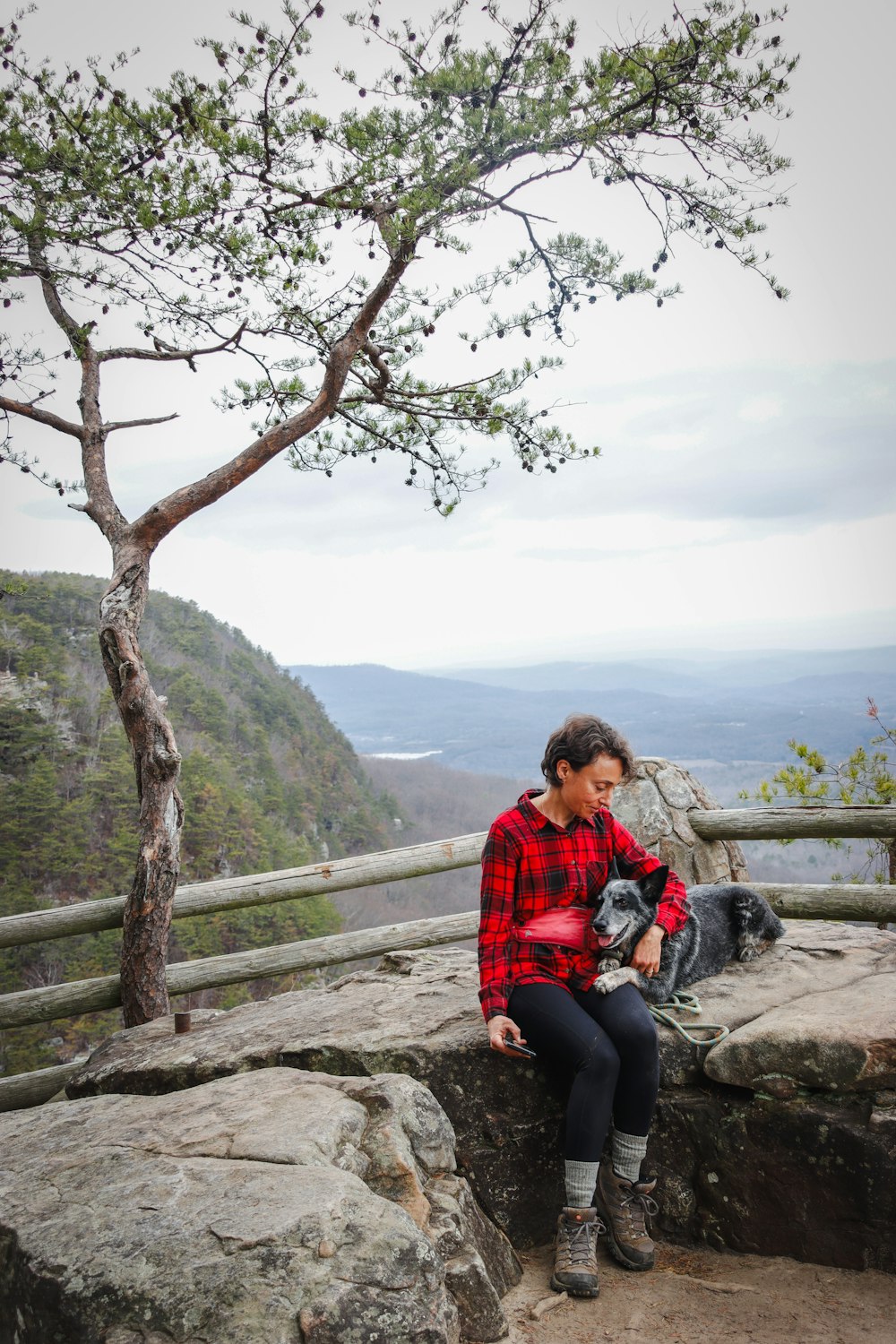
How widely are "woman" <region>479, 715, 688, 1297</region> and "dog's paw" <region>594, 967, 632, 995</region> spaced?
2 centimetres

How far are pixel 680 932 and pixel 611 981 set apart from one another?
497 mm

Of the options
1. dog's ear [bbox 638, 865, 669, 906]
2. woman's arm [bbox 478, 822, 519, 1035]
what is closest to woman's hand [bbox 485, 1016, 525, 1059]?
woman's arm [bbox 478, 822, 519, 1035]

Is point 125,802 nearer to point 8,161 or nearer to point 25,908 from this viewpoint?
point 25,908

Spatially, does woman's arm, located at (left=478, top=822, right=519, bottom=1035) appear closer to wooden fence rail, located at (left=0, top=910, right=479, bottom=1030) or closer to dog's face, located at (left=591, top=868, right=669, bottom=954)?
dog's face, located at (left=591, top=868, right=669, bottom=954)

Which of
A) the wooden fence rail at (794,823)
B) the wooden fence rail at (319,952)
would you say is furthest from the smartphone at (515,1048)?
the wooden fence rail at (794,823)

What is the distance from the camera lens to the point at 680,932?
354 centimetres

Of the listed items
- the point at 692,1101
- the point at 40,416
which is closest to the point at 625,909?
the point at 692,1101

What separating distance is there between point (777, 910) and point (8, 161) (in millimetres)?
6281

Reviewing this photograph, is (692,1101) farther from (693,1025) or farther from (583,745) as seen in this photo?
(583,745)

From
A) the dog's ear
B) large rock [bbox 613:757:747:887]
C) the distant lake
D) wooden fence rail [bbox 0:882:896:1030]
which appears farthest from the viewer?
the distant lake

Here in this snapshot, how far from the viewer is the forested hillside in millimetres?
15844

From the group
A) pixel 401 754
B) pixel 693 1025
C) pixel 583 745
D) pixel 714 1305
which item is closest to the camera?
pixel 714 1305

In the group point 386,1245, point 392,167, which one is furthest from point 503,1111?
point 392,167

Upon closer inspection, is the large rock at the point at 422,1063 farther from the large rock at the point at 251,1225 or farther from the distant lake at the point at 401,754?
the distant lake at the point at 401,754
